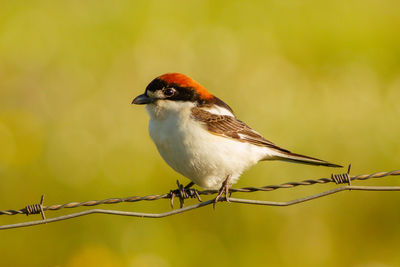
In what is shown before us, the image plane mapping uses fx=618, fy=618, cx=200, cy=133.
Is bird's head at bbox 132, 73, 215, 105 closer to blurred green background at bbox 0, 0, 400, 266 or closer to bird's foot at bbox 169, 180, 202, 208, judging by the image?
bird's foot at bbox 169, 180, 202, 208

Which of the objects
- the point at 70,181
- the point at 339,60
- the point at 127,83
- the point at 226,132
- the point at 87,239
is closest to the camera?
the point at 226,132

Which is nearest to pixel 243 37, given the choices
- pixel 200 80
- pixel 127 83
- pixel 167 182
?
pixel 200 80

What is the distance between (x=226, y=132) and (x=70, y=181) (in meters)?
2.54

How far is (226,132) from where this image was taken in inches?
202

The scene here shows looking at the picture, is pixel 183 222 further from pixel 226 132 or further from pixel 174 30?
pixel 174 30

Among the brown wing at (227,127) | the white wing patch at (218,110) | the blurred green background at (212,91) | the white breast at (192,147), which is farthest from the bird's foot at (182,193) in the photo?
the blurred green background at (212,91)

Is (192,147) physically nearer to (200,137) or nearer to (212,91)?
(200,137)

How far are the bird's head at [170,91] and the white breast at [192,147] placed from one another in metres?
0.05

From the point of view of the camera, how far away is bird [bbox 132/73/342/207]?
481 cm

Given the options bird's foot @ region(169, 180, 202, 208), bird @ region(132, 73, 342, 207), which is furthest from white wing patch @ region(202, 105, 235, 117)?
bird's foot @ region(169, 180, 202, 208)

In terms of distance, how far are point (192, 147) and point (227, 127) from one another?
1.75ft

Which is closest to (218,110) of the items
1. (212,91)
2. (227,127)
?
(227,127)

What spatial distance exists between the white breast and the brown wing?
54 mm

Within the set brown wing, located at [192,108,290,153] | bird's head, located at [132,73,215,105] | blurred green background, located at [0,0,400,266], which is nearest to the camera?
brown wing, located at [192,108,290,153]
